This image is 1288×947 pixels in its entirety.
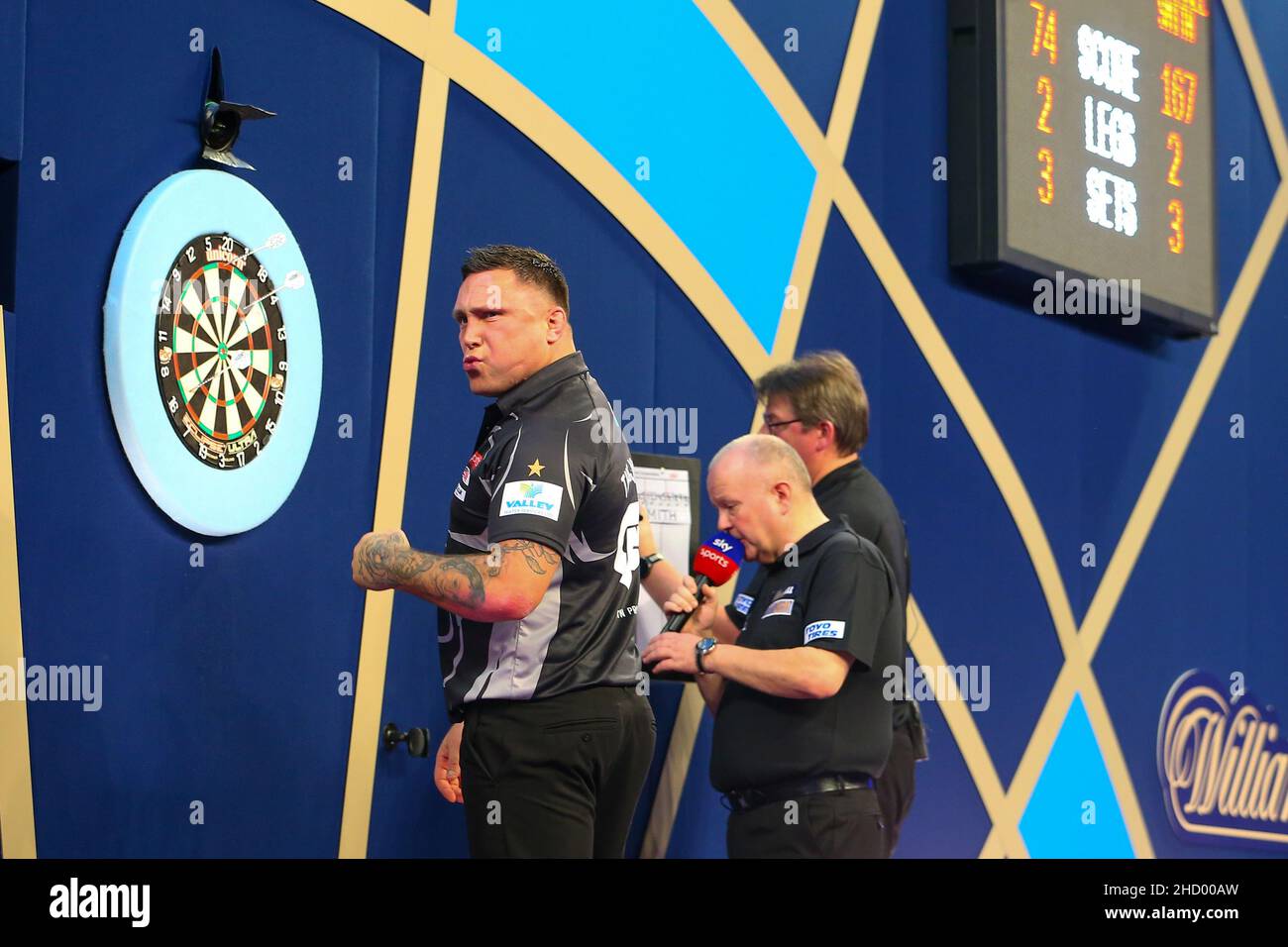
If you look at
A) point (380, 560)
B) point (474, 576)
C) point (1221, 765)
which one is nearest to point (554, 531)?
point (474, 576)

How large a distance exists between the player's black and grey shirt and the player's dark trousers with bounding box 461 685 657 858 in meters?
0.04

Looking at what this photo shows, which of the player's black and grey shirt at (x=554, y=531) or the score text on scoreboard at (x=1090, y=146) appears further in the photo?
the score text on scoreboard at (x=1090, y=146)

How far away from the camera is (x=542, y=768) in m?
2.99

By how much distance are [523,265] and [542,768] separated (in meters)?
0.93

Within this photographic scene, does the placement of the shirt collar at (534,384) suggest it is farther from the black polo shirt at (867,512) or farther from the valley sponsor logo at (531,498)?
the black polo shirt at (867,512)

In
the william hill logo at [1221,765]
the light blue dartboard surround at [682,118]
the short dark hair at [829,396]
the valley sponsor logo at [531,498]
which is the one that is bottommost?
the william hill logo at [1221,765]

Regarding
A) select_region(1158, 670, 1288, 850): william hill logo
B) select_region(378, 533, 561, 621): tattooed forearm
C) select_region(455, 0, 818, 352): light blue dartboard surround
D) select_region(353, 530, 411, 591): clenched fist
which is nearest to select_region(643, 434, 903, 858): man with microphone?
select_region(378, 533, 561, 621): tattooed forearm

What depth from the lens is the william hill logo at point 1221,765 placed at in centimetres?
632

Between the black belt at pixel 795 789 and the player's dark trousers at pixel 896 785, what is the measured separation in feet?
1.78

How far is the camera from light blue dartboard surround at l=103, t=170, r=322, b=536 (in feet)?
10.5

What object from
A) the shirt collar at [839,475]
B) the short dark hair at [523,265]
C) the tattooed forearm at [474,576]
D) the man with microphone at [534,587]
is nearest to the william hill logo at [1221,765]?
the shirt collar at [839,475]

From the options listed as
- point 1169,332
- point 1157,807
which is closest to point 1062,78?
point 1169,332

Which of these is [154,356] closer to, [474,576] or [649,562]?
[474,576]

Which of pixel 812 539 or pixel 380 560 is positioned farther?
pixel 812 539
